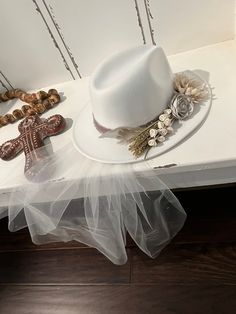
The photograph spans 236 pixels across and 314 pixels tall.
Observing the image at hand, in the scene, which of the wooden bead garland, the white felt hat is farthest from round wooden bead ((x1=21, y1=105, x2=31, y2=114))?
the white felt hat

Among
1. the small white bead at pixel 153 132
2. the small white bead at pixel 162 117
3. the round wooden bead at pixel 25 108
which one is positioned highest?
the small white bead at pixel 162 117

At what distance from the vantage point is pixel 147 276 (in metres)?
0.74

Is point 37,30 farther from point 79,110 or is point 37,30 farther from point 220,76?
point 220,76

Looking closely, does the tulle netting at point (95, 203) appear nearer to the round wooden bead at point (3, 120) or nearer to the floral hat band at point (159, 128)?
the floral hat band at point (159, 128)

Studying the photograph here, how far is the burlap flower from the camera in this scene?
1.77 ft

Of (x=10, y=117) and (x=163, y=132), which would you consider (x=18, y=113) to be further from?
(x=163, y=132)

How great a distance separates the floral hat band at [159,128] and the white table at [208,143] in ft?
0.10

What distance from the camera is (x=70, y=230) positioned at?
2.22 feet

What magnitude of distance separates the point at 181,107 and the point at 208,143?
0.08 metres

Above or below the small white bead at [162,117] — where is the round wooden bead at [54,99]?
below

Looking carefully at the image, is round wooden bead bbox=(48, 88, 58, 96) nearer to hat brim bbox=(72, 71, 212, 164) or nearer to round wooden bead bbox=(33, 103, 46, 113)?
round wooden bead bbox=(33, 103, 46, 113)

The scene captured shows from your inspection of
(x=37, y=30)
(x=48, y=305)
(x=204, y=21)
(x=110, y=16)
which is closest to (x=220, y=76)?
(x=204, y=21)

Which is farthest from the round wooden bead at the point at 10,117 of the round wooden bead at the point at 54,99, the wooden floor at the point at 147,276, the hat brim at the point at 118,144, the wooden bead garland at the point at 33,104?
the wooden floor at the point at 147,276

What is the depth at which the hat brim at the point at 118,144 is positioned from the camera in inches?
21.5
